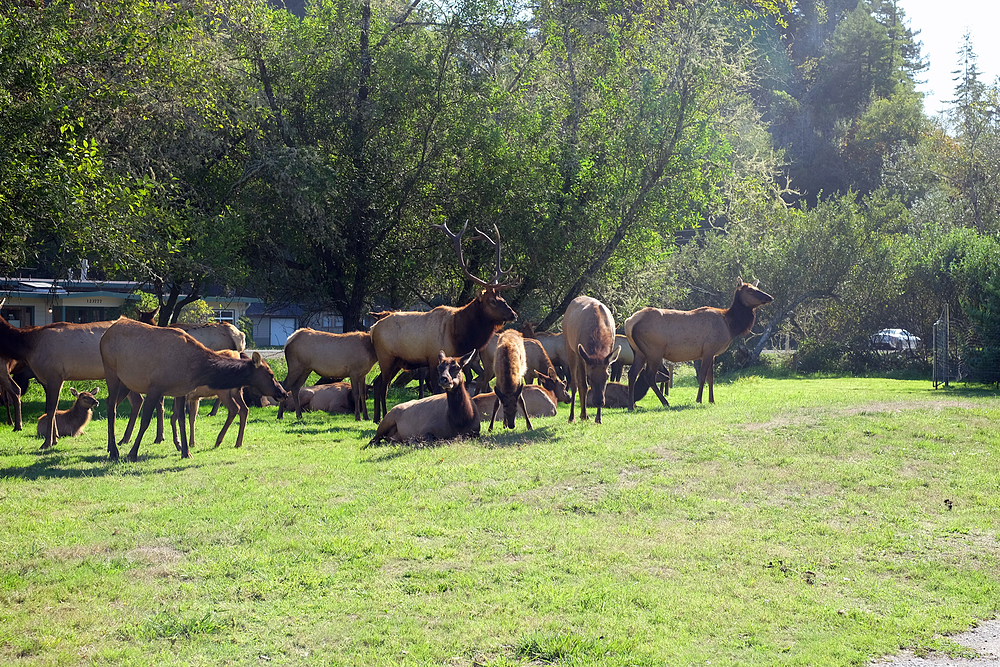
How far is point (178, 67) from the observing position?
15492 mm

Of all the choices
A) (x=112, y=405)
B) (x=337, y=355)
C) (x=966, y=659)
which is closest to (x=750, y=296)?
(x=337, y=355)

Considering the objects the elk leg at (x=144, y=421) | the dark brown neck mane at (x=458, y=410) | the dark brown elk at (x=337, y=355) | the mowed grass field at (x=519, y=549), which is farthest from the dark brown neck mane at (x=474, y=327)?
the elk leg at (x=144, y=421)

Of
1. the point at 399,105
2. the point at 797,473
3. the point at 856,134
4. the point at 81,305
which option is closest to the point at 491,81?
the point at 399,105

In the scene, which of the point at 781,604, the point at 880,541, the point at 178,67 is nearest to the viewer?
the point at 781,604

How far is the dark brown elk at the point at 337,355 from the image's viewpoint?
18.6m

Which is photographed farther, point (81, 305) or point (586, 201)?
point (81, 305)

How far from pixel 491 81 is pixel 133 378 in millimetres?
13722

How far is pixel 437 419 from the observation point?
1355 centimetres

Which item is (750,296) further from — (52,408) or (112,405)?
(52,408)

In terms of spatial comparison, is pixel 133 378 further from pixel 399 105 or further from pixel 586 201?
Result: pixel 586 201

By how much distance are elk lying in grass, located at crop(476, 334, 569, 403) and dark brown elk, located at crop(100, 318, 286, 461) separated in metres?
6.19

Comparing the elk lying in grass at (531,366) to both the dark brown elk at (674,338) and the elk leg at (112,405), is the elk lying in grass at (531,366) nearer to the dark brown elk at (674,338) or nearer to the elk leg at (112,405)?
the dark brown elk at (674,338)

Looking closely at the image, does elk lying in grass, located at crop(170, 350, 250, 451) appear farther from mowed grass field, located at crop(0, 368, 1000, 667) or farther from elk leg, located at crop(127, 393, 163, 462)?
elk leg, located at crop(127, 393, 163, 462)

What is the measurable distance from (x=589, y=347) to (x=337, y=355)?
5.69m
